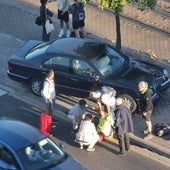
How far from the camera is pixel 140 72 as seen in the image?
57.6 ft

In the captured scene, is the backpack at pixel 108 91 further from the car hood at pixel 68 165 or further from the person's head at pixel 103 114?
the car hood at pixel 68 165

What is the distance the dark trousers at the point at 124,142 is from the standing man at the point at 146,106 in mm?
692

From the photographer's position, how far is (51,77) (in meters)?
16.1

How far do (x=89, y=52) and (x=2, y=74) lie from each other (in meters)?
3.37

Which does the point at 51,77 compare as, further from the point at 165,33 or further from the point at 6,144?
the point at 165,33

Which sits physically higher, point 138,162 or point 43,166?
point 43,166

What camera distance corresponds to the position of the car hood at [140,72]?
676 inches

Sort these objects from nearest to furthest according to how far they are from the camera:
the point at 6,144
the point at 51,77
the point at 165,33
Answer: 1. the point at 6,144
2. the point at 51,77
3. the point at 165,33

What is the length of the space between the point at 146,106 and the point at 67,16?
7.02 meters

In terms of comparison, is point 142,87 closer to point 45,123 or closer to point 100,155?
point 100,155

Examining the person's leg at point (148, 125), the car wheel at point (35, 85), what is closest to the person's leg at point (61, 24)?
the car wheel at point (35, 85)

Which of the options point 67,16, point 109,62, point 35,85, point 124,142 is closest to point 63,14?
point 67,16

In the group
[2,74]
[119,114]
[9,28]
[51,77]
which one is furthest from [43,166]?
[9,28]

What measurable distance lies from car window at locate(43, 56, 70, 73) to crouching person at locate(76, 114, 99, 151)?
2.55 metres
